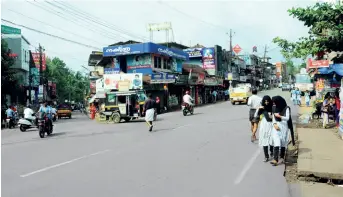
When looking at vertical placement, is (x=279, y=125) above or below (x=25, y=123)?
above

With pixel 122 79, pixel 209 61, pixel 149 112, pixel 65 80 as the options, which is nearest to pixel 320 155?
pixel 149 112

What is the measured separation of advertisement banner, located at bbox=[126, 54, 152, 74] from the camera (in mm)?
36875

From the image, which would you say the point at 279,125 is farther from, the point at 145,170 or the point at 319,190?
the point at 145,170

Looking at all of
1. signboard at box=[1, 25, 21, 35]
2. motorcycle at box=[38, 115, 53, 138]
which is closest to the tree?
motorcycle at box=[38, 115, 53, 138]

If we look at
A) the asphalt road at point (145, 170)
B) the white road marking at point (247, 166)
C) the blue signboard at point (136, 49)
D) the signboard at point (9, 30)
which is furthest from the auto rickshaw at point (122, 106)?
the signboard at point (9, 30)

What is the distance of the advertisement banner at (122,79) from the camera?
1176 inches

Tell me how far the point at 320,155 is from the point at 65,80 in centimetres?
8485

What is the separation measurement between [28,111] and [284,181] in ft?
58.0

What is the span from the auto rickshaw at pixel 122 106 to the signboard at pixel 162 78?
11844 mm

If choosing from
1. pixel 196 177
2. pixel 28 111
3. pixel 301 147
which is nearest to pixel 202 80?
pixel 28 111

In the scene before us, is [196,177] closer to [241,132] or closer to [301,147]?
[301,147]

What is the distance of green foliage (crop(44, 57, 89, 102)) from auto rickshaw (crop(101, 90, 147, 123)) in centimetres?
5593

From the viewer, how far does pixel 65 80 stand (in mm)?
88375

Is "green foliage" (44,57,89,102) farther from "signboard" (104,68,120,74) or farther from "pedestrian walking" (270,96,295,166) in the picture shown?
"pedestrian walking" (270,96,295,166)
